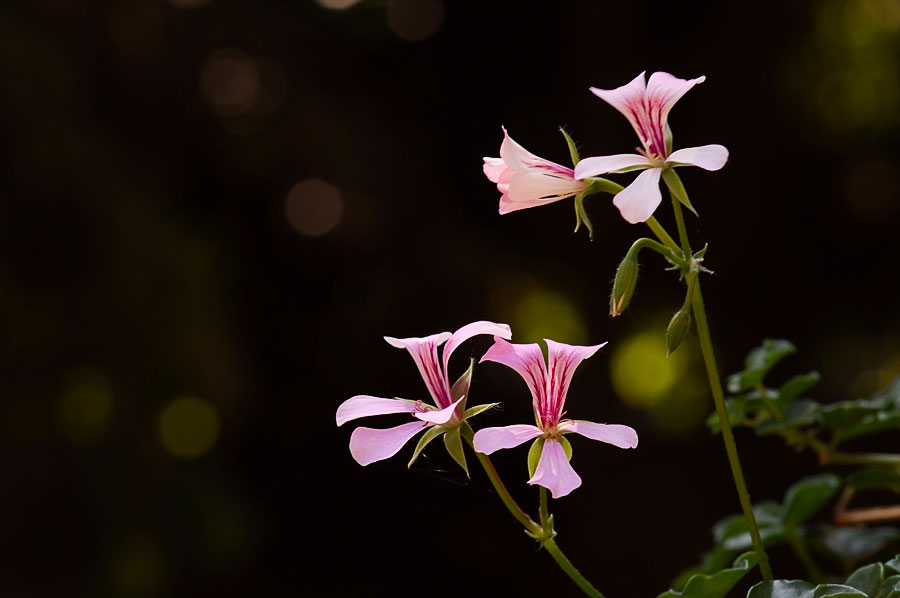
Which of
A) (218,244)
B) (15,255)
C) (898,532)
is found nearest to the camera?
(898,532)

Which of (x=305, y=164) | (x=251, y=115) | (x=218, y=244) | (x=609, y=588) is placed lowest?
(x=609, y=588)

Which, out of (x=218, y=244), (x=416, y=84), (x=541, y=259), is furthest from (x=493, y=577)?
(x=416, y=84)

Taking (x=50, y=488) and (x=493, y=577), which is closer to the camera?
(x=50, y=488)

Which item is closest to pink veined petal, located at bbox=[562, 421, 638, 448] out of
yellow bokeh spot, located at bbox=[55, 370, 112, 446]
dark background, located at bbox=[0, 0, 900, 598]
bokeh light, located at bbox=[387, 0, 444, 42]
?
dark background, located at bbox=[0, 0, 900, 598]

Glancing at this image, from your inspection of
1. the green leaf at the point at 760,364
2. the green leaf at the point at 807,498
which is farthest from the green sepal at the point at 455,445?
the green leaf at the point at 807,498

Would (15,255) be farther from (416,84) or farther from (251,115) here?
(416,84)

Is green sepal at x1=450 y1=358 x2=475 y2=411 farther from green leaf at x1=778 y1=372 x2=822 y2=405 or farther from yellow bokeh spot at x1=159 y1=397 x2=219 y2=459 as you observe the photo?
yellow bokeh spot at x1=159 y1=397 x2=219 y2=459

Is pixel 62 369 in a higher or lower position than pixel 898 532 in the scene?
higher
